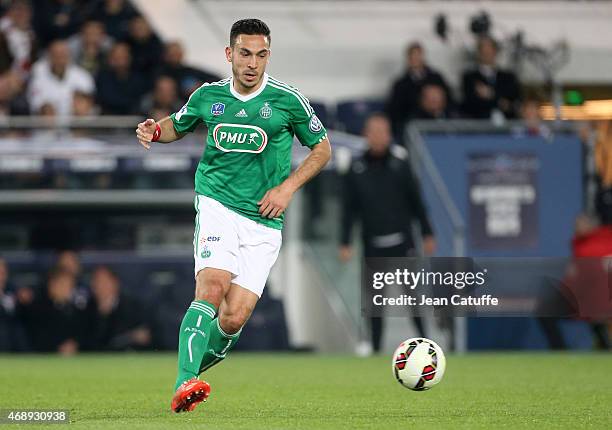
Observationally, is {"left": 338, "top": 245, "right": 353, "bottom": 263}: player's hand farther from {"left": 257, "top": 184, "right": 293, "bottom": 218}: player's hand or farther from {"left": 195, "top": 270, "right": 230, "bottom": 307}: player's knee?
{"left": 195, "top": 270, "right": 230, "bottom": 307}: player's knee

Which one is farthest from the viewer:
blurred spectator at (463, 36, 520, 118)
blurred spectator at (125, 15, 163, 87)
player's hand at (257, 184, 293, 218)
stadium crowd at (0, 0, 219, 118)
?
blurred spectator at (463, 36, 520, 118)

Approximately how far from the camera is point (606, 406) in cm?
782

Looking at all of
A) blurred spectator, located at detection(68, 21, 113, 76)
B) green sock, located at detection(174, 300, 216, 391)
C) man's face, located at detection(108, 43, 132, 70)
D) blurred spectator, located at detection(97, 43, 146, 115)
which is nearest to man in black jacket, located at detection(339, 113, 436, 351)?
blurred spectator, located at detection(97, 43, 146, 115)

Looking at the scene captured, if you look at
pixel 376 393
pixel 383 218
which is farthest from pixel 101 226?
pixel 376 393

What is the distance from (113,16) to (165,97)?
267cm

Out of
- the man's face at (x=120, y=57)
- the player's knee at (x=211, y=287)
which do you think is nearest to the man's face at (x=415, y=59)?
the man's face at (x=120, y=57)

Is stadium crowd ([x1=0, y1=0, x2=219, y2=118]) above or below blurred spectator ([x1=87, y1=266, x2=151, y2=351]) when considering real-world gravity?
above

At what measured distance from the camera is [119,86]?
1736 cm

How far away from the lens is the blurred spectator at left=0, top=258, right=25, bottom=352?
→ 1529 centimetres

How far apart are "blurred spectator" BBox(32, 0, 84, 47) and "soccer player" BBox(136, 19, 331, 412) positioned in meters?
11.1

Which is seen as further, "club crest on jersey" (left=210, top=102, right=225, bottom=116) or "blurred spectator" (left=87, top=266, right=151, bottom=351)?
"blurred spectator" (left=87, top=266, right=151, bottom=351)

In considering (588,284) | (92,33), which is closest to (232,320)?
(588,284)

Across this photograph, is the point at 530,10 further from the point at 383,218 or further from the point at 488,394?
the point at 488,394

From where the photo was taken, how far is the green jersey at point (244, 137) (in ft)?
24.6
